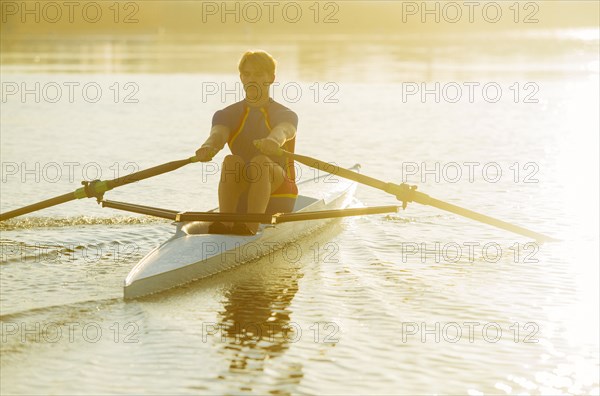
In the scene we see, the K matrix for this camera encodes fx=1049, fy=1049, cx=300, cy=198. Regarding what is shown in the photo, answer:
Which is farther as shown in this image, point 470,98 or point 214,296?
point 470,98

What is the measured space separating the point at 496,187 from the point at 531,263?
15.5 feet

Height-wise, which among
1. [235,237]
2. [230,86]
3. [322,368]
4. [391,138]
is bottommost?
[322,368]

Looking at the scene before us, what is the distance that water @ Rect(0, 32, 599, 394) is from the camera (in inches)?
289

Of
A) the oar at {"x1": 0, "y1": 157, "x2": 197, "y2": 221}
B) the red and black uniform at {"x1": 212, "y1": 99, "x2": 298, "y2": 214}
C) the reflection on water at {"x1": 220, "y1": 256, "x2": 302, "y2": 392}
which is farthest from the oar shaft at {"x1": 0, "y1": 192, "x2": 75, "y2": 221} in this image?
the reflection on water at {"x1": 220, "y1": 256, "x2": 302, "y2": 392}

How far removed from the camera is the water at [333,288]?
733 cm

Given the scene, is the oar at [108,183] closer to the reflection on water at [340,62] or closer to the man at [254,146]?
the man at [254,146]

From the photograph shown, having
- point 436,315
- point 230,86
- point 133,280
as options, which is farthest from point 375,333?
point 230,86

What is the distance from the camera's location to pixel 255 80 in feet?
32.9

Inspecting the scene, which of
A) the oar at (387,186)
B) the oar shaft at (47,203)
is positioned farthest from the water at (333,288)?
the oar at (387,186)

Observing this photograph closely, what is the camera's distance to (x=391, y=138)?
21484 millimetres

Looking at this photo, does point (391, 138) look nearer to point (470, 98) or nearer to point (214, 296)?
point (470, 98)

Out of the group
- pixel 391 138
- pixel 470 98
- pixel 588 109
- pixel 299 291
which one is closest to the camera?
pixel 299 291

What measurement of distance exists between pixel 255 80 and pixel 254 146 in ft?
2.11

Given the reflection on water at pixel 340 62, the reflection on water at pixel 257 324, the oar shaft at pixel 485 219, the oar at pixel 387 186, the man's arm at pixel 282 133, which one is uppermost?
the reflection on water at pixel 340 62
